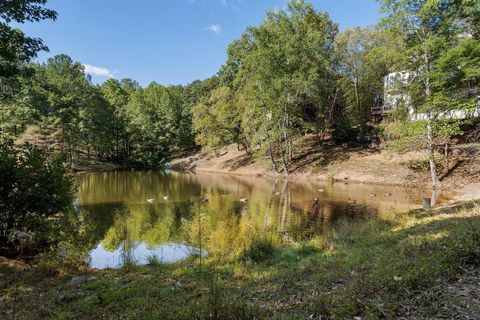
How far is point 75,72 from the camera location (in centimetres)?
5212

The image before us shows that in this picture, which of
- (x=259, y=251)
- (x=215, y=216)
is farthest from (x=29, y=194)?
(x=215, y=216)

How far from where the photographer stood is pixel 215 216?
16.2 metres

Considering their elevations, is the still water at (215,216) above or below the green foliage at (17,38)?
below

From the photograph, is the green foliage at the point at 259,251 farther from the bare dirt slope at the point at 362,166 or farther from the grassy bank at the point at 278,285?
the bare dirt slope at the point at 362,166

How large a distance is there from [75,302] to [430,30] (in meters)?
23.7

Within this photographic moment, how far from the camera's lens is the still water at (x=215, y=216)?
11234mm

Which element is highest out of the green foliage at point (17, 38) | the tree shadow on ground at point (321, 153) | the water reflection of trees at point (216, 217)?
the green foliage at point (17, 38)

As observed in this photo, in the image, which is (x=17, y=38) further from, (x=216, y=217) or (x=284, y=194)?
(x=284, y=194)

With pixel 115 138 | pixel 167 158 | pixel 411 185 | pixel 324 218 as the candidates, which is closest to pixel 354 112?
pixel 411 185

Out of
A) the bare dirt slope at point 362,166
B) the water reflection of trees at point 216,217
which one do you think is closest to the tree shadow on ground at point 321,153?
the bare dirt slope at point 362,166

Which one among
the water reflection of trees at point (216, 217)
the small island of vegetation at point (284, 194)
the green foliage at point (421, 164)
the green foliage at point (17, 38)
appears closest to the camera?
the small island of vegetation at point (284, 194)

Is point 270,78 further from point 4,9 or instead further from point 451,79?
point 4,9

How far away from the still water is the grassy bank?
1515mm

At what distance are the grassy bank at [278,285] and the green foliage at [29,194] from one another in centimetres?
132
